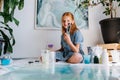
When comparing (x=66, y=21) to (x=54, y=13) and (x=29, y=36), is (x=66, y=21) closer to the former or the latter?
(x=54, y=13)

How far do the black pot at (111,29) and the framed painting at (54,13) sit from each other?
31cm

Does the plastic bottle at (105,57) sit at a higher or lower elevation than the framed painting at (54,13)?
lower

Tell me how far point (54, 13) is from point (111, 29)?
668 millimetres

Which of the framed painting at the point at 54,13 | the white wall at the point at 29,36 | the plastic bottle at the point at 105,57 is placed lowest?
the plastic bottle at the point at 105,57

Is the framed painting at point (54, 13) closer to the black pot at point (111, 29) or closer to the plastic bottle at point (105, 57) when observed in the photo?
the black pot at point (111, 29)

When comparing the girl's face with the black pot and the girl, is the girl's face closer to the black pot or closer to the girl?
the girl

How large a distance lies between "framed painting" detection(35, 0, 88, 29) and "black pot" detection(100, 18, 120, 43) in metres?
0.31

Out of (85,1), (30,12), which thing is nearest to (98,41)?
(85,1)

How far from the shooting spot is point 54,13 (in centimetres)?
222

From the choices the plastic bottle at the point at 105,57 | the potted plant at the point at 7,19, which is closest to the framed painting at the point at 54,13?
the potted plant at the point at 7,19

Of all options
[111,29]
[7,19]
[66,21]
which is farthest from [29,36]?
[111,29]

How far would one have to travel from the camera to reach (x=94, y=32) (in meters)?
2.29

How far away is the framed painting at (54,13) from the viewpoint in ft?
7.20

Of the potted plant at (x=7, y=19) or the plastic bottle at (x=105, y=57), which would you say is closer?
the plastic bottle at (x=105, y=57)
